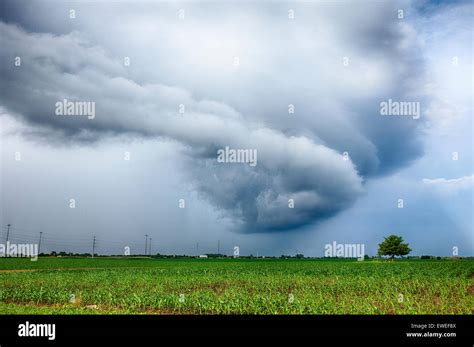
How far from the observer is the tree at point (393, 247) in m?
124

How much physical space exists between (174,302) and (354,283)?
47.6 feet

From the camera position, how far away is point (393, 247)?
125 m

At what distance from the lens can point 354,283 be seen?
2711 centimetres

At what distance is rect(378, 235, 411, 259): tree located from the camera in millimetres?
124188

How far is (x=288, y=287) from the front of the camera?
84.5 feet

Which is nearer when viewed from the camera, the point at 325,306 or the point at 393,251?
the point at 325,306

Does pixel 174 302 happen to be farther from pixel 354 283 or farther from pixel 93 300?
pixel 354 283
